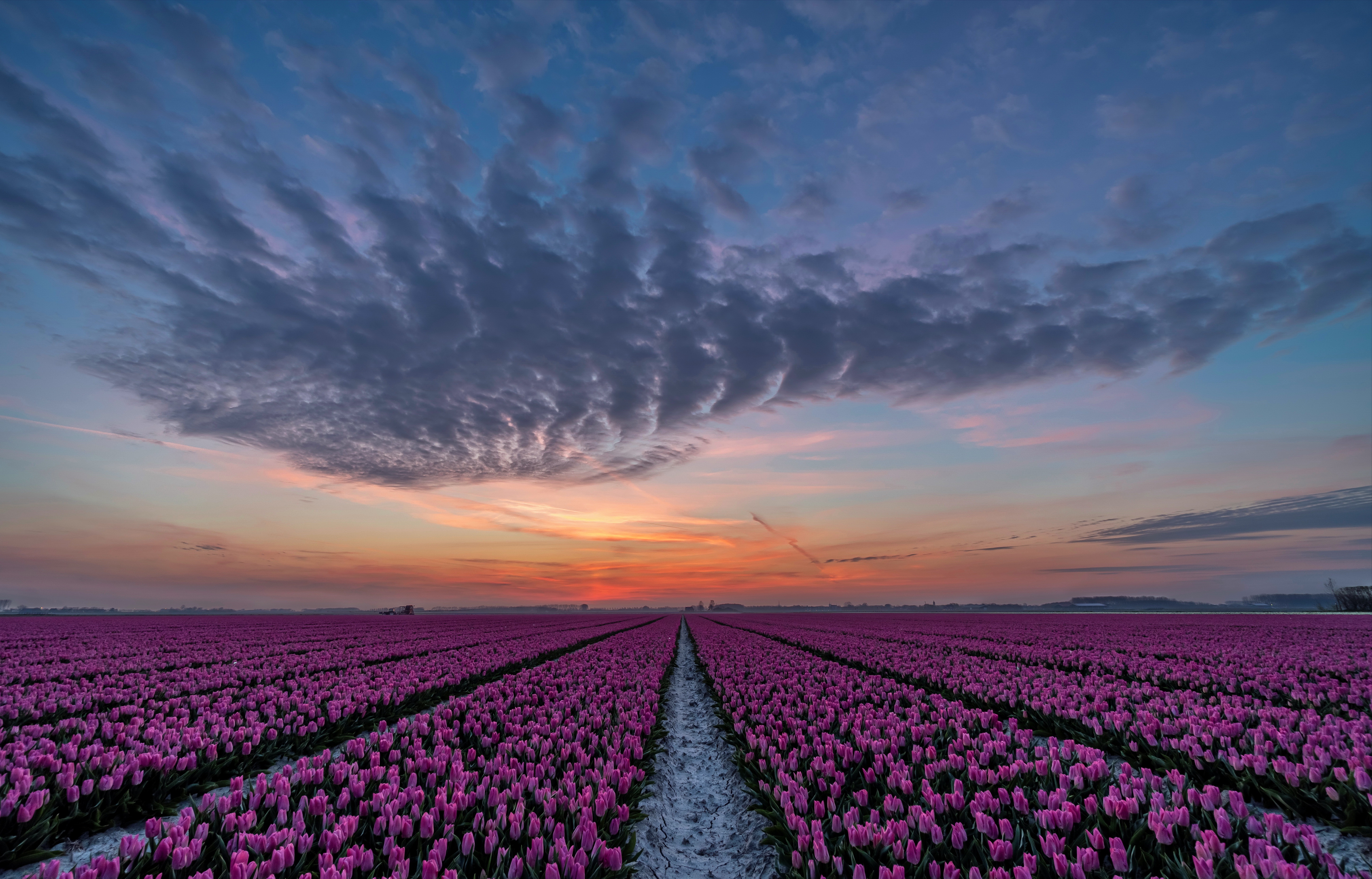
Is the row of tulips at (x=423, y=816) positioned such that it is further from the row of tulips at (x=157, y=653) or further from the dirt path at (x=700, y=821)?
the row of tulips at (x=157, y=653)

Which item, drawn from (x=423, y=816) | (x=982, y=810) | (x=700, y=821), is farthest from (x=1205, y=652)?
(x=423, y=816)

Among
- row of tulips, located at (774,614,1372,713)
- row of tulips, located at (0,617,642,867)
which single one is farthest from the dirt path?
row of tulips, located at (774,614,1372,713)

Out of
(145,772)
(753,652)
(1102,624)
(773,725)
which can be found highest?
(145,772)

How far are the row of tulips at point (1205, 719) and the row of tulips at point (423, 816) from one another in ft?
22.5

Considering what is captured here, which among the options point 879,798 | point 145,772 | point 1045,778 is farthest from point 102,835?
point 1045,778

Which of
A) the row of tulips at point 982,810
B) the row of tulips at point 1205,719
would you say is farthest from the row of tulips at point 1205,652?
the row of tulips at point 982,810

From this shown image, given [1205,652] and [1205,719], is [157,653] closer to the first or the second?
[1205,719]

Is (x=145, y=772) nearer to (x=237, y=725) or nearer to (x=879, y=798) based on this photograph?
(x=237, y=725)

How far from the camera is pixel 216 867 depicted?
4117 mm

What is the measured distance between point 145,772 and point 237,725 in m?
2.60

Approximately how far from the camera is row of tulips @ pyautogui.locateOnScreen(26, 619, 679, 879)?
383cm

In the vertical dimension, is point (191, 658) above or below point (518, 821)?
below

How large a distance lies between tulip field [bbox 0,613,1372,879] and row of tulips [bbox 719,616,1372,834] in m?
0.05

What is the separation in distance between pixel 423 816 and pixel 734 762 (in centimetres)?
539
